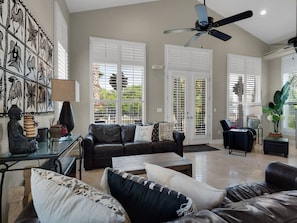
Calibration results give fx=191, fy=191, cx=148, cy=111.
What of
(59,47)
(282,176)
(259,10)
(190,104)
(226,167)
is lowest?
(226,167)

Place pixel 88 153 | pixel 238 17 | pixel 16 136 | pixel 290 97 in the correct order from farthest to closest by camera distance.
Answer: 1. pixel 290 97
2. pixel 88 153
3. pixel 238 17
4. pixel 16 136

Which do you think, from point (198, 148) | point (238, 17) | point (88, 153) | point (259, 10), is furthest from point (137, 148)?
point (259, 10)

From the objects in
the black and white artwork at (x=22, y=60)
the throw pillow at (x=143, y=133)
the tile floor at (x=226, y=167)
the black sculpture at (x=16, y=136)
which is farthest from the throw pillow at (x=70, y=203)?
the throw pillow at (x=143, y=133)

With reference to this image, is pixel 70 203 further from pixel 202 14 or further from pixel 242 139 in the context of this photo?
pixel 242 139

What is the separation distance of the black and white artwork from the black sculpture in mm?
170

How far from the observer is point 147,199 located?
34.9 inches

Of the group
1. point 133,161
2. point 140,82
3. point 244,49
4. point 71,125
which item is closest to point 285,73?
point 244,49

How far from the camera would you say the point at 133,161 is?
8.98 feet

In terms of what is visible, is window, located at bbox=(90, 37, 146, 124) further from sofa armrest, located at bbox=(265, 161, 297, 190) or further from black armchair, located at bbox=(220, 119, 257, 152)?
sofa armrest, located at bbox=(265, 161, 297, 190)

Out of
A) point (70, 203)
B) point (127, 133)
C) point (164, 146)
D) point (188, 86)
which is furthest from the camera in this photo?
point (188, 86)

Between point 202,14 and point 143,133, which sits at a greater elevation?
point 202,14

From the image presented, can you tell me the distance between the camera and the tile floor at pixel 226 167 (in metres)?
3.29

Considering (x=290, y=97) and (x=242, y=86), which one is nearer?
(x=290, y=97)

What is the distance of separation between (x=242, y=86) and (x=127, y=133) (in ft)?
15.4
